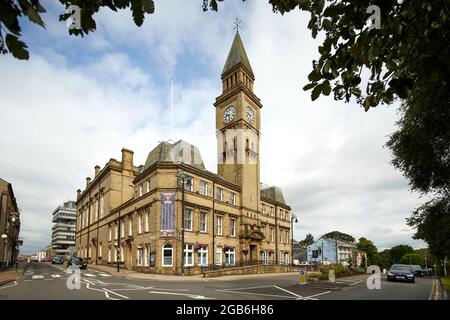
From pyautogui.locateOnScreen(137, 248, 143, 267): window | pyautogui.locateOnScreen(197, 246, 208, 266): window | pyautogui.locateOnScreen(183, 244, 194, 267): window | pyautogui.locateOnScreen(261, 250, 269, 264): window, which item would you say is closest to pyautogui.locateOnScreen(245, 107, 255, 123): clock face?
pyautogui.locateOnScreen(261, 250, 269, 264): window

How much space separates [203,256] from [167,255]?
16.7 ft

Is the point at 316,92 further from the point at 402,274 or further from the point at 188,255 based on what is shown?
the point at 188,255

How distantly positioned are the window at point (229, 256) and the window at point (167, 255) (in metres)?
9.45

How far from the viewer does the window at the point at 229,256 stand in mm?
41906

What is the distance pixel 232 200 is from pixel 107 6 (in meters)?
41.8

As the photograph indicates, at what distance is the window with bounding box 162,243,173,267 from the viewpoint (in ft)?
112

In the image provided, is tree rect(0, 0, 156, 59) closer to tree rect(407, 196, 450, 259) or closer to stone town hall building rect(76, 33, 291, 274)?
tree rect(407, 196, 450, 259)

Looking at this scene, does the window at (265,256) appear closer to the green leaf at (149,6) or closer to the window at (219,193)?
the window at (219,193)

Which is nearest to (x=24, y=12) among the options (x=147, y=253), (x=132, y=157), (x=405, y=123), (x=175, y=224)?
(x=405, y=123)

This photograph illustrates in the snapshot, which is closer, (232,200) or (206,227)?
(206,227)

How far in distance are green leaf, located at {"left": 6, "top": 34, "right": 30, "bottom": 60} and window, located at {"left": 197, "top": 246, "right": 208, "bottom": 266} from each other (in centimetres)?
3654

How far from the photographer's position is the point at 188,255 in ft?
119
